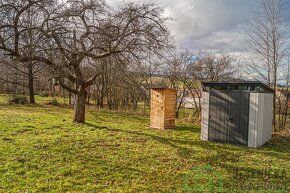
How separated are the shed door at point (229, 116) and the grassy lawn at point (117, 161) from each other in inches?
15.4

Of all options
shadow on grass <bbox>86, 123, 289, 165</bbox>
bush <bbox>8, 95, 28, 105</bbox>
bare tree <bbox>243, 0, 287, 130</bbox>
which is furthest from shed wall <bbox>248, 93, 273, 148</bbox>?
bush <bbox>8, 95, 28, 105</bbox>

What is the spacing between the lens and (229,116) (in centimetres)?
707

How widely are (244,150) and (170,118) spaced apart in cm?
369

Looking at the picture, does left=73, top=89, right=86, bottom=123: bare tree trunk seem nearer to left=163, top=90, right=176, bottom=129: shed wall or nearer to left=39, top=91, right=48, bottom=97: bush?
A: left=163, top=90, right=176, bottom=129: shed wall

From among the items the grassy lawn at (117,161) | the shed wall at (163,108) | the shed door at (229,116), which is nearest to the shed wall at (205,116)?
the shed door at (229,116)

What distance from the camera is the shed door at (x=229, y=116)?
6852 millimetres

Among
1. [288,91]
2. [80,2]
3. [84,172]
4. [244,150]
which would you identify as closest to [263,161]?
[244,150]

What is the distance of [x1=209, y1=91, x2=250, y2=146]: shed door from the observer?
6.85m

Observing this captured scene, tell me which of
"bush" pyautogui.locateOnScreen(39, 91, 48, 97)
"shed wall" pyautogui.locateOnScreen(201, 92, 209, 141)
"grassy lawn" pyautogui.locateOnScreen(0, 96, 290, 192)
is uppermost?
"bush" pyautogui.locateOnScreen(39, 91, 48, 97)

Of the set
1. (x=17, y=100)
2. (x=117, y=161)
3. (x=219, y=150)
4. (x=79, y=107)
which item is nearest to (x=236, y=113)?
(x=219, y=150)

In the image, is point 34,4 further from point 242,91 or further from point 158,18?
point 242,91

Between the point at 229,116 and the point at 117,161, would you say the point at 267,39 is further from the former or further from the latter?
the point at 117,161

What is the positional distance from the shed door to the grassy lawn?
391 mm

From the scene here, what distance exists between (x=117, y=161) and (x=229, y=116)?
12.6 ft
